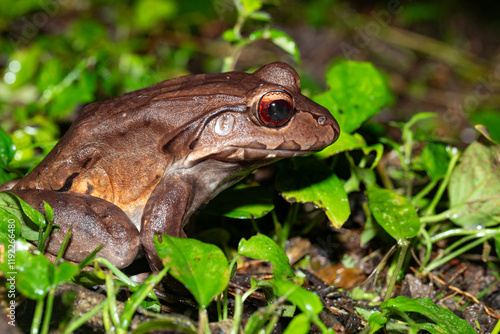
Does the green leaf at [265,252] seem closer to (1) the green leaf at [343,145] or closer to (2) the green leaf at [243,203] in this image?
(2) the green leaf at [243,203]

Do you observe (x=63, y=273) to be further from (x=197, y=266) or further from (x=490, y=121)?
(x=490, y=121)

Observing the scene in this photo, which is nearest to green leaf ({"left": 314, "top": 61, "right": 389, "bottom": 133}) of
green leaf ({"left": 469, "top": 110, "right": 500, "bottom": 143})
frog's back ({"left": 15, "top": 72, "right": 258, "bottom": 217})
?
frog's back ({"left": 15, "top": 72, "right": 258, "bottom": 217})

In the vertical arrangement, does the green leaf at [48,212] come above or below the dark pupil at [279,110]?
below

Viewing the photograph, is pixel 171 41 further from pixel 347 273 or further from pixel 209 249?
pixel 209 249

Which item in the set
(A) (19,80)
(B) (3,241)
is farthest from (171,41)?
(B) (3,241)

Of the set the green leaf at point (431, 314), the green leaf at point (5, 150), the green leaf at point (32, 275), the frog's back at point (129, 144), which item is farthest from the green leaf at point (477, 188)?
the green leaf at point (5, 150)

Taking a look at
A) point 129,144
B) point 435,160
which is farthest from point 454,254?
point 129,144
